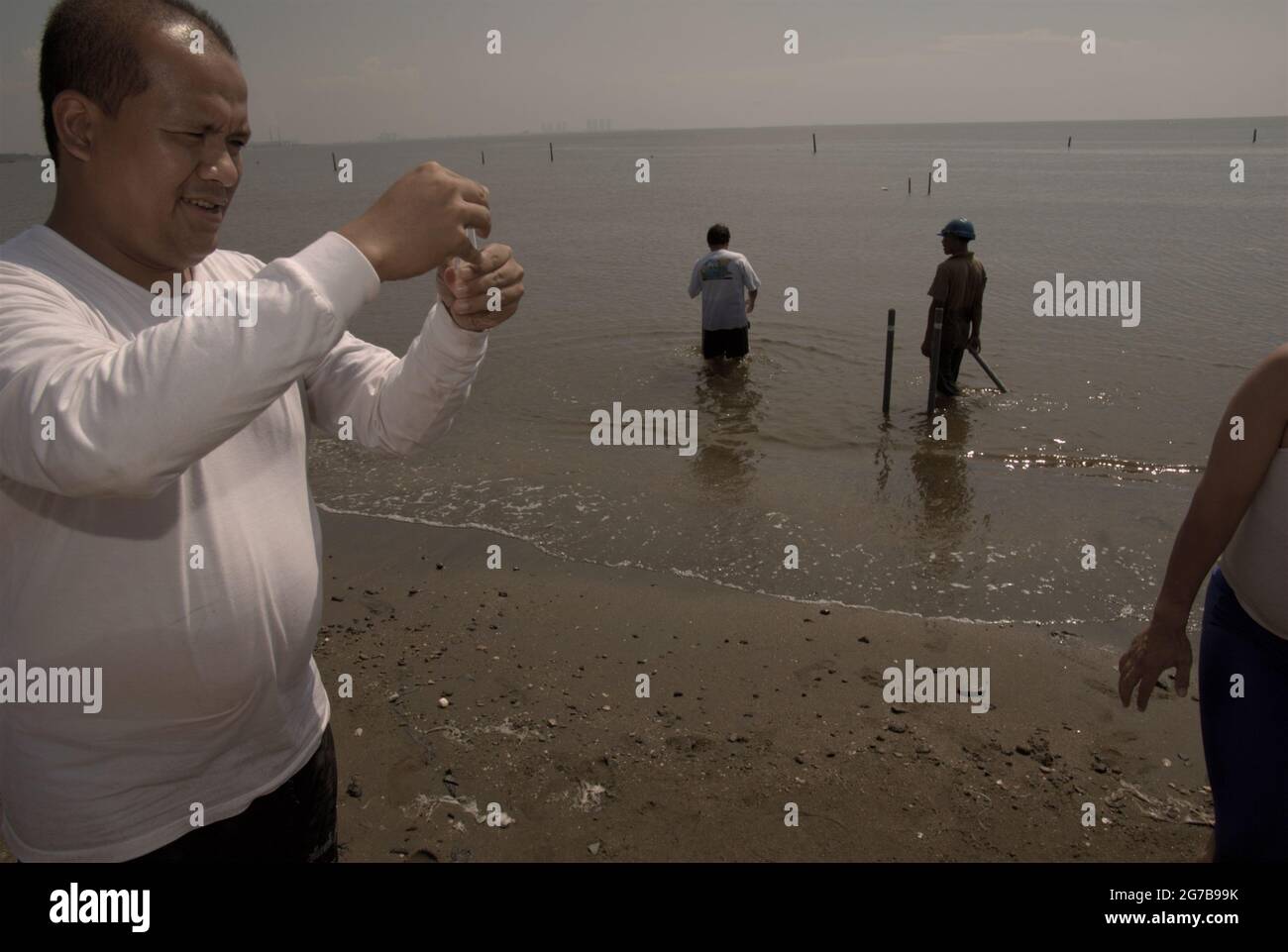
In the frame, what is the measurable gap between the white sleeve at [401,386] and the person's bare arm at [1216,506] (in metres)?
2.09

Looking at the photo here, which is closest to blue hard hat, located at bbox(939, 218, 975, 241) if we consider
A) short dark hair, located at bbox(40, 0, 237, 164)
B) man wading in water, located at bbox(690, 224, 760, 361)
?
man wading in water, located at bbox(690, 224, 760, 361)

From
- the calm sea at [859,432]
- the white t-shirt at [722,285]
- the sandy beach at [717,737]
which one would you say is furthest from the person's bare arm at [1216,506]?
the white t-shirt at [722,285]

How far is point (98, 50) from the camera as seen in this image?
153 centimetres

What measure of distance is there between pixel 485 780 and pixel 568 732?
60cm

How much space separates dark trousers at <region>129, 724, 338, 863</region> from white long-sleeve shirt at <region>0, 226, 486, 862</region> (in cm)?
3

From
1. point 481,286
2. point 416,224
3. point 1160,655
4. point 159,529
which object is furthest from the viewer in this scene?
point 1160,655

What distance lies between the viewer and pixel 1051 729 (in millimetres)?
5031

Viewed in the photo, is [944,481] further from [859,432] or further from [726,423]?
[726,423]

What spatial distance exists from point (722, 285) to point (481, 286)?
11797 millimetres

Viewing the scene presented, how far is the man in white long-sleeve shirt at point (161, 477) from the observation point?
1.28 m

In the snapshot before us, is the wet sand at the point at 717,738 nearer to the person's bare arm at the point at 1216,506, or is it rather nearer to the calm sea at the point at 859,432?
the calm sea at the point at 859,432

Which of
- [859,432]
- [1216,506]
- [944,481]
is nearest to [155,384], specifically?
[1216,506]
